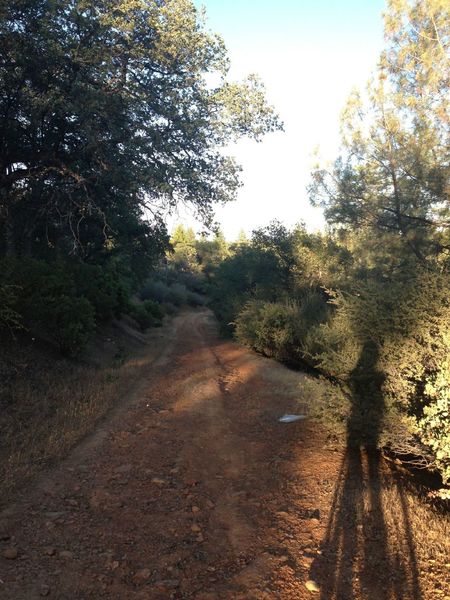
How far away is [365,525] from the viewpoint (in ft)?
14.9

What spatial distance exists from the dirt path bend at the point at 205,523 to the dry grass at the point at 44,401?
1.11 feet

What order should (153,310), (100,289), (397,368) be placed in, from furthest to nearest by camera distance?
(153,310) < (100,289) < (397,368)

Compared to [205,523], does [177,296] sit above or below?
above

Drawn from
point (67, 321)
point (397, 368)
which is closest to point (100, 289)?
point (67, 321)

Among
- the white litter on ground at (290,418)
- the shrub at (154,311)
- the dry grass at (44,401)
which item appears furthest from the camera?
the shrub at (154,311)

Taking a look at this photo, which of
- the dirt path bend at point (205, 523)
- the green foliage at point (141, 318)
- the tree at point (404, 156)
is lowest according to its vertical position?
the dirt path bend at point (205, 523)

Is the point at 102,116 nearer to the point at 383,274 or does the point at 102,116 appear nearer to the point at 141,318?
the point at 383,274

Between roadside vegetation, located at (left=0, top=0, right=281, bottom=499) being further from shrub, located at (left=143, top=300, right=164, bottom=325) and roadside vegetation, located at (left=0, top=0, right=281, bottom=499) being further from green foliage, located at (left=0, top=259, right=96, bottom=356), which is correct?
shrub, located at (left=143, top=300, right=164, bottom=325)

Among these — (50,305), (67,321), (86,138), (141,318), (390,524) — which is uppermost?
(86,138)

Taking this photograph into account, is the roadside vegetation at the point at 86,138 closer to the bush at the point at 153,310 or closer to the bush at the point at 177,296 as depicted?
the bush at the point at 153,310

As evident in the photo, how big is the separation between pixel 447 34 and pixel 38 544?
12627 mm

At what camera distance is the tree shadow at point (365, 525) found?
3.63 metres

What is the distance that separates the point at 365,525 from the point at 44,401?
6.26 m

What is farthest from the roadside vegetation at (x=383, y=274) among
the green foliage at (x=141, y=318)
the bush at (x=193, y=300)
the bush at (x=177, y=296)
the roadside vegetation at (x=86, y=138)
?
the bush at (x=193, y=300)
